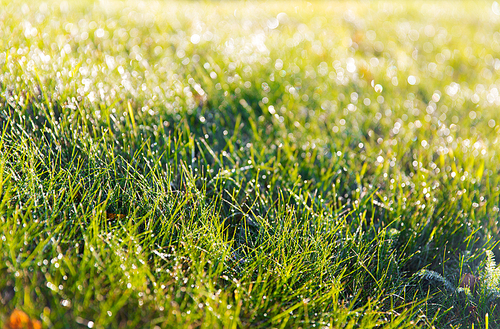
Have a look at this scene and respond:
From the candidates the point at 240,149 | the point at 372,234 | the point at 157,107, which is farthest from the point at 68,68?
the point at 372,234

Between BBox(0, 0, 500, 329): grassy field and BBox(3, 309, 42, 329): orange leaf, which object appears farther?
BBox(0, 0, 500, 329): grassy field

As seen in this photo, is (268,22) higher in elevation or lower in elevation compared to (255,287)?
higher

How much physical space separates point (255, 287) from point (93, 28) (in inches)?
105

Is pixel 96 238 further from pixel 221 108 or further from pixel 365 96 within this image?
pixel 365 96

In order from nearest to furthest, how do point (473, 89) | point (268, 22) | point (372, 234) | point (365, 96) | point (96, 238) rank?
point (96, 238)
point (372, 234)
point (365, 96)
point (473, 89)
point (268, 22)

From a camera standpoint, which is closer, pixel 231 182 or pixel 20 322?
pixel 20 322

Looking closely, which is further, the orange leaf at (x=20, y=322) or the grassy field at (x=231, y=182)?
the grassy field at (x=231, y=182)

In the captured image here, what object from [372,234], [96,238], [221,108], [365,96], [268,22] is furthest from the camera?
[268,22]

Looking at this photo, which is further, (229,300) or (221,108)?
(221,108)

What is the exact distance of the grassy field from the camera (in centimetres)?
143

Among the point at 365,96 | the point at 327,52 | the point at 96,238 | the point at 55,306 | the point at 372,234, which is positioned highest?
the point at 327,52

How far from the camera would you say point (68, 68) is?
230cm

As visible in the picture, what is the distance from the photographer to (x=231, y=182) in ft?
6.85

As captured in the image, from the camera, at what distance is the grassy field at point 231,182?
1433 mm
